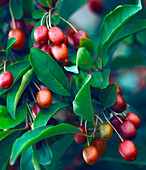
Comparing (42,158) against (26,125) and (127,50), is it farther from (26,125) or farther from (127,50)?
(127,50)

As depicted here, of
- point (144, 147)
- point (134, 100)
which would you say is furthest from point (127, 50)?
point (144, 147)

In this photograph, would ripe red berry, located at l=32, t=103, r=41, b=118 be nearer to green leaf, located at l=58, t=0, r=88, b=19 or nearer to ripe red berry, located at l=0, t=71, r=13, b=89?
ripe red berry, located at l=0, t=71, r=13, b=89

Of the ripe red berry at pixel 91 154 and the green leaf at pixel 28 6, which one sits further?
the green leaf at pixel 28 6

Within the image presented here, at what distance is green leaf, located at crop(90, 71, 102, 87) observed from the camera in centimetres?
82

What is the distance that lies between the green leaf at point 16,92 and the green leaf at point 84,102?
162 mm

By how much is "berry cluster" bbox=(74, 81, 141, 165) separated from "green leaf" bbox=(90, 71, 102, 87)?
0.24 feet

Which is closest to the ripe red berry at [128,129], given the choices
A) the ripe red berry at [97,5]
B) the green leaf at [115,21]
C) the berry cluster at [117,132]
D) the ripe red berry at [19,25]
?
the berry cluster at [117,132]

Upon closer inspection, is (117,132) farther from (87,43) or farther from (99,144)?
(87,43)

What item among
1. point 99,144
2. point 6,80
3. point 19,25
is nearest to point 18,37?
point 19,25

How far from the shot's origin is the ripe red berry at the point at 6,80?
765mm

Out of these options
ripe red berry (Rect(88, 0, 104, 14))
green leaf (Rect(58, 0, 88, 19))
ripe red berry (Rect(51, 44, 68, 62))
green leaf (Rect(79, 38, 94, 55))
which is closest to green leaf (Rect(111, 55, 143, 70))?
ripe red berry (Rect(88, 0, 104, 14))

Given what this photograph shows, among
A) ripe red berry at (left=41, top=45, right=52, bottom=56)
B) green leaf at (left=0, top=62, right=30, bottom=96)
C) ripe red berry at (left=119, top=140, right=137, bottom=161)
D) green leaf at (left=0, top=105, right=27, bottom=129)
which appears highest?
ripe red berry at (left=41, top=45, right=52, bottom=56)

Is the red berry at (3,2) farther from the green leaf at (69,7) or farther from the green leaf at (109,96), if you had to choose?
the green leaf at (109,96)

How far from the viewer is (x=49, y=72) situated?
80cm
